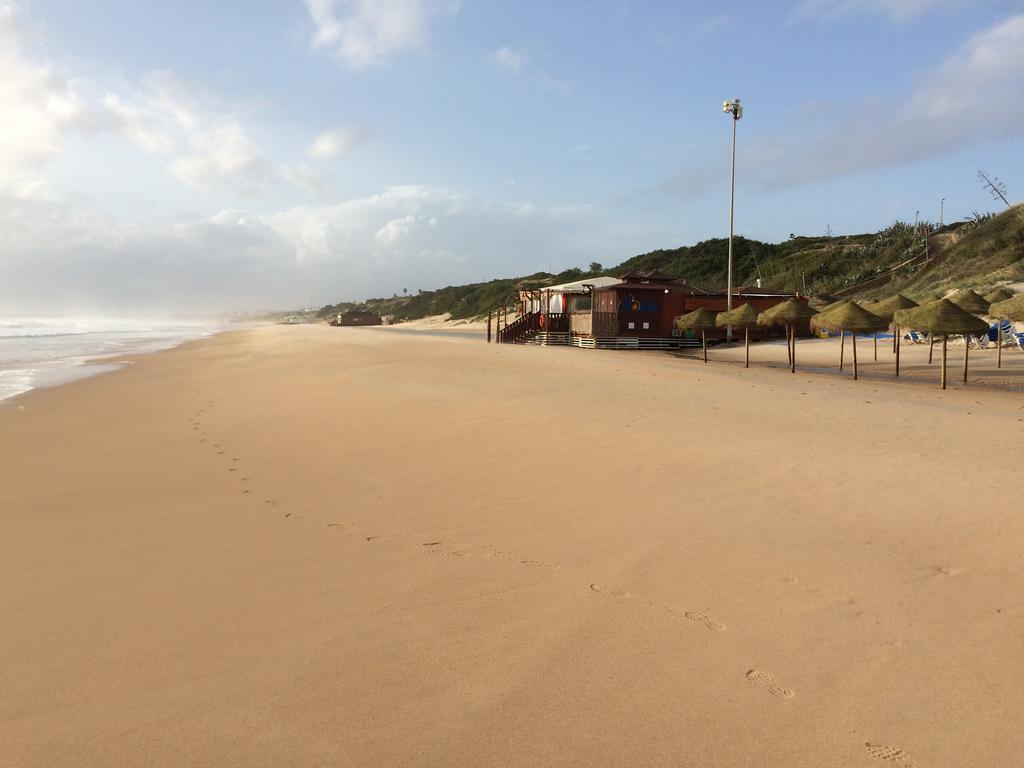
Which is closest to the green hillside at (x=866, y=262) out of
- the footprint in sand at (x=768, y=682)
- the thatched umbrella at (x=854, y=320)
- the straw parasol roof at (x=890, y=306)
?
the straw parasol roof at (x=890, y=306)

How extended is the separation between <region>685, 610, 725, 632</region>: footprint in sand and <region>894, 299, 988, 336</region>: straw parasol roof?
571 inches

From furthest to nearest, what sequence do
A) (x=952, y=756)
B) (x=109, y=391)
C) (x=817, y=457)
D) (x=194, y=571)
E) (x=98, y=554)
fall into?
(x=109, y=391)
(x=817, y=457)
(x=98, y=554)
(x=194, y=571)
(x=952, y=756)

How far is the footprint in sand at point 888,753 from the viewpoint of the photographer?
2.21 m

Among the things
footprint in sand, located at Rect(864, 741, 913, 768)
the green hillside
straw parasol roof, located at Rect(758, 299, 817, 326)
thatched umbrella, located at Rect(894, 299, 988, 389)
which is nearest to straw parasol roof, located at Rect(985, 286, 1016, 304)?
the green hillside

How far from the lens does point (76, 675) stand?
2.72 m

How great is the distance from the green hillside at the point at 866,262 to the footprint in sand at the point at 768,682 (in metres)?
33.7

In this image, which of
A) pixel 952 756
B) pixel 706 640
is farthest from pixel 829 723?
pixel 706 640

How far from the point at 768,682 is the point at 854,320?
17502 mm

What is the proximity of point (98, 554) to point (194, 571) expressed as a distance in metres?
0.84

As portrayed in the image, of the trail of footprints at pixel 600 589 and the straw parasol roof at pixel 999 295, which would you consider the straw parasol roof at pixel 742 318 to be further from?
the trail of footprints at pixel 600 589

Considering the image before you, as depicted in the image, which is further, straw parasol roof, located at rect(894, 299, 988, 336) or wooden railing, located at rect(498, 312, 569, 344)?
wooden railing, located at rect(498, 312, 569, 344)

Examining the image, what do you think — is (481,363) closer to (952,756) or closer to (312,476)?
(312,476)

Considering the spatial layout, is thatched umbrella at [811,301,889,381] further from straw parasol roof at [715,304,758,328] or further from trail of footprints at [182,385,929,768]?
trail of footprints at [182,385,929,768]

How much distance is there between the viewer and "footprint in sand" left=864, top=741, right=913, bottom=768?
221cm
